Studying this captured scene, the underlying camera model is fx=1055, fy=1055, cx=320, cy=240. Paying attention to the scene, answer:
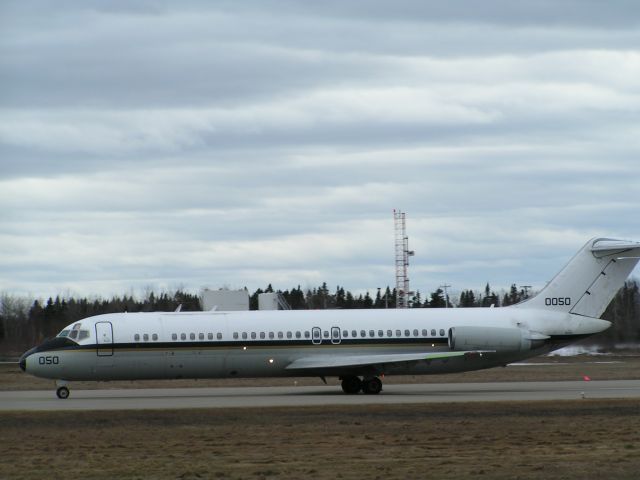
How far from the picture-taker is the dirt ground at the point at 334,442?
68.2 ft

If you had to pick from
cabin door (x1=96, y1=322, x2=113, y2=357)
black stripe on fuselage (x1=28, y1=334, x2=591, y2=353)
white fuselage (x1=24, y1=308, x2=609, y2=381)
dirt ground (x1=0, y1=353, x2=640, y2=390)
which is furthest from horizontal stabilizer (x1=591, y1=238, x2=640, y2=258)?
cabin door (x1=96, y1=322, x2=113, y2=357)

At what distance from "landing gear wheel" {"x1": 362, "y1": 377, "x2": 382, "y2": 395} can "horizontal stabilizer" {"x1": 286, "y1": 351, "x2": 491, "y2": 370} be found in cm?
97

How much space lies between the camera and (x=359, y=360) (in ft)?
143

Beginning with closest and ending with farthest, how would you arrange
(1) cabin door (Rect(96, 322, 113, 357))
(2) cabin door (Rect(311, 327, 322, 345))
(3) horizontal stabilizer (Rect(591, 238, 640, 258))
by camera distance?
(1) cabin door (Rect(96, 322, 113, 357)), (2) cabin door (Rect(311, 327, 322, 345)), (3) horizontal stabilizer (Rect(591, 238, 640, 258))

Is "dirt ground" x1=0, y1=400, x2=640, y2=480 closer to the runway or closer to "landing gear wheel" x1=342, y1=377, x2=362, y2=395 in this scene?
the runway

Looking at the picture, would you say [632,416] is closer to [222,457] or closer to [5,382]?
[222,457]

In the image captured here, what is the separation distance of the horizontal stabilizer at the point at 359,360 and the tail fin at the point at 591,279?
15.8 feet

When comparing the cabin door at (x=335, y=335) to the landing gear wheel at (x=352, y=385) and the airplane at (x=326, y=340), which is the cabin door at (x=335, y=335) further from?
the landing gear wheel at (x=352, y=385)

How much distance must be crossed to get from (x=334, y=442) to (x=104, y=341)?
20.1m

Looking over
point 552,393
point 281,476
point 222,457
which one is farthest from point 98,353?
point 281,476

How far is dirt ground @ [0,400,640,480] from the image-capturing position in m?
20.8

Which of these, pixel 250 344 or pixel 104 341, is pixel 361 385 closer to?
pixel 250 344

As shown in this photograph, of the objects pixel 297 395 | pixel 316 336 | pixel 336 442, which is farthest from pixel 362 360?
pixel 336 442

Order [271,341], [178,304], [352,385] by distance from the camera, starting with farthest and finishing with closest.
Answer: [178,304]
[352,385]
[271,341]
